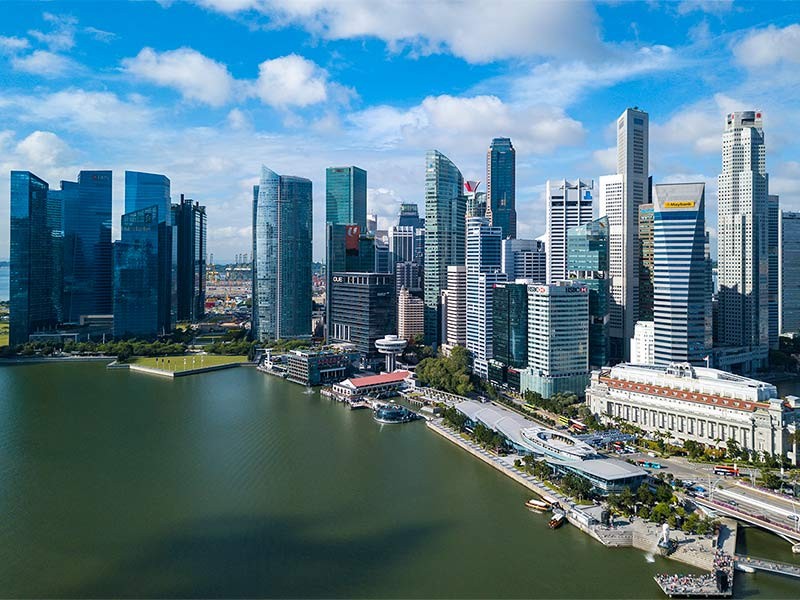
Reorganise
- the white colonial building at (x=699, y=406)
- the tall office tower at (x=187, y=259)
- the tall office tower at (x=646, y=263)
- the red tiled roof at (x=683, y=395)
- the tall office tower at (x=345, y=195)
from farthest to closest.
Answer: the tall office tower at (x=345, y=195) < the tall office tower at (x=187, y=259) < the tall office tower at (x=646, y=263) < the red tiled roof at (x=683, y=395) < the white colonial building at (x=699, y=406)

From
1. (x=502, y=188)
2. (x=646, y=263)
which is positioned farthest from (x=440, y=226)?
(x=502, y=188)

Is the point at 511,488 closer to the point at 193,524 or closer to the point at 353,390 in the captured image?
the point at 193,524

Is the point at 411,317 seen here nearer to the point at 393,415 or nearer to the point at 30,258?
the point at 393,415

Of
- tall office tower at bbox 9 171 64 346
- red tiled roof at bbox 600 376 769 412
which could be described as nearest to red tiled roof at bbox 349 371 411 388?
red tiled roof at bbox 600 376 769 412

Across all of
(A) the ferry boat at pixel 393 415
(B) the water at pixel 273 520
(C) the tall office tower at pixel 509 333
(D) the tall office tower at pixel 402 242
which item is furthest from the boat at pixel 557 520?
(D) the tall office tower at pixel 402 242

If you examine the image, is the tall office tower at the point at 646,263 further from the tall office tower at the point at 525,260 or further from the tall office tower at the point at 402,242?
the tall office tower at the point at 402,242

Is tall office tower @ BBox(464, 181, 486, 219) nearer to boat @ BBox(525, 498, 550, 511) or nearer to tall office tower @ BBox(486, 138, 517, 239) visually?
tall office tower @ BBox(486, 138, 517, 239)
